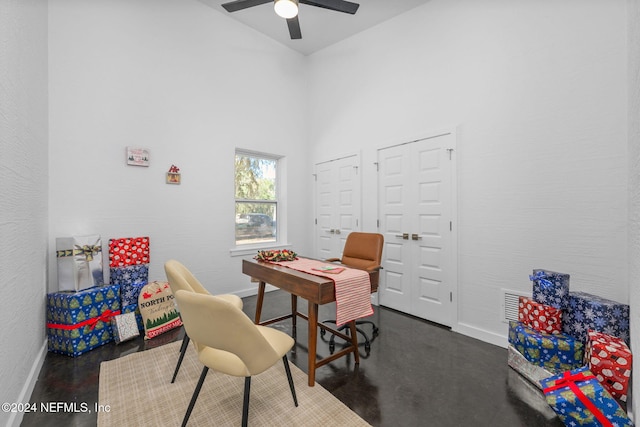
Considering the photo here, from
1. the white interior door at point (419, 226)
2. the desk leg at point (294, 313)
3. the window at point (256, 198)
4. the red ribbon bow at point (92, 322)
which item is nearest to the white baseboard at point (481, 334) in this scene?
the white interior door at point (419, 226)

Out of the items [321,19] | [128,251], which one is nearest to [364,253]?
[128,251]

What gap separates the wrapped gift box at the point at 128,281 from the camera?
2.75 m

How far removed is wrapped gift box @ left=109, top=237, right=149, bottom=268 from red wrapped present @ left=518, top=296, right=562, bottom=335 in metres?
3.77

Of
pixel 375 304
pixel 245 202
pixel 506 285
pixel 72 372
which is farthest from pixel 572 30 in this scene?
pixel 72 372

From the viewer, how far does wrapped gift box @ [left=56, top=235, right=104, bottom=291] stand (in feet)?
8.20

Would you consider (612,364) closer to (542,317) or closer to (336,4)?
(542,317)

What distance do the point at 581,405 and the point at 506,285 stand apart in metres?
1.28

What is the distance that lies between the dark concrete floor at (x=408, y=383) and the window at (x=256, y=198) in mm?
1857

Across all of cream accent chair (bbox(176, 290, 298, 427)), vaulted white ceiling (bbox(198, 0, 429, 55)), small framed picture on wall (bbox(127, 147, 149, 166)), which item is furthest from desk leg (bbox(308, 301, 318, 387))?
vaulted white ceiling (bbox(198, 0, 429, 55))

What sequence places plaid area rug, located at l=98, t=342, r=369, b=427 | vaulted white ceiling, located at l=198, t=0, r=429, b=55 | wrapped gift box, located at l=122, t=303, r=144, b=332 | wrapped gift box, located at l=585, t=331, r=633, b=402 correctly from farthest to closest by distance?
vaulted white ceiling, located at l=198, t=0, r=429, b=55, wrapped gift box, located at l=122, t=303, r=144, b=332, plaid area rug, located at l=98, t=342, r=369, b=427, wrapped gift box, located at l=585, t=331, r=633, b=402

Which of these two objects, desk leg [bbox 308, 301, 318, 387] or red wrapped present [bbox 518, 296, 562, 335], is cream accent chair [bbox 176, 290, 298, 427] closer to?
desk leg [bbox 308, 301, 318, 387]

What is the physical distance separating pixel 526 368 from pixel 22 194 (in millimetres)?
3890

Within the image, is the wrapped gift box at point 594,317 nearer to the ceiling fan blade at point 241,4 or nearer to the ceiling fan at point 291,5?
the ceiling fan at point 291,5

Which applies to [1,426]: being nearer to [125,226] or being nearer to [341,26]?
[125,226]
